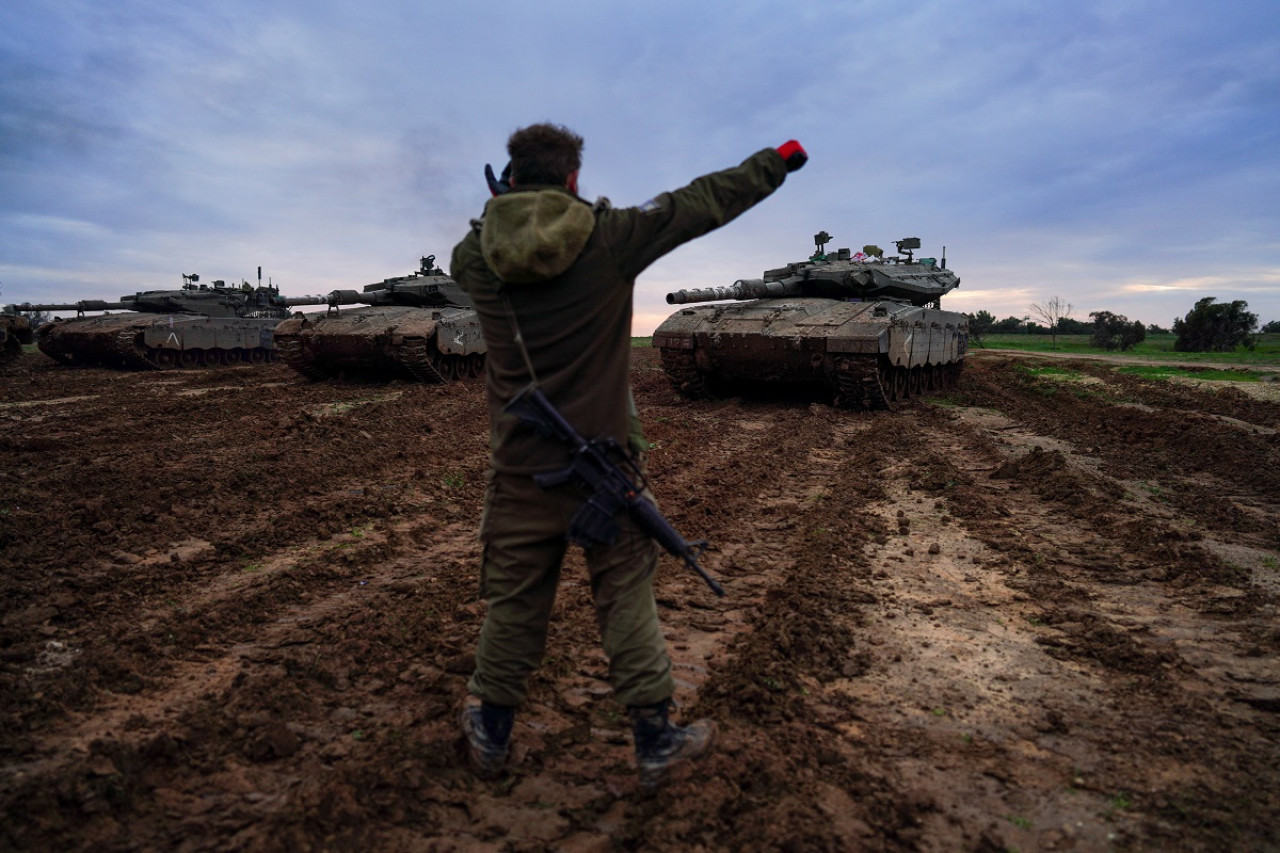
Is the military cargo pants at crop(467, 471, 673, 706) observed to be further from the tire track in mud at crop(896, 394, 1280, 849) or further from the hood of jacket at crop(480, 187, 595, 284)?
the tire track in mud at crop(896, 394, 1280, 849)

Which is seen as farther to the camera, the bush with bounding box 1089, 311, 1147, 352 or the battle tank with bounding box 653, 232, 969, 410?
the bush with bounding box 1089, 311, 1147, 352

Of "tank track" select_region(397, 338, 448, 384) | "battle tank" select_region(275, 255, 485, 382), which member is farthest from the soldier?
"tank track" select_region(397, 338, 448, 384)

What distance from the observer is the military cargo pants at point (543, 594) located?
94.3 inches

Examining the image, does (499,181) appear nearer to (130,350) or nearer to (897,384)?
(897,384)

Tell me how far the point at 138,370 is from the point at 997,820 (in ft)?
71.4

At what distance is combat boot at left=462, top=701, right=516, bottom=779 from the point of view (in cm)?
247

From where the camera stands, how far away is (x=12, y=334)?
62.2 feet

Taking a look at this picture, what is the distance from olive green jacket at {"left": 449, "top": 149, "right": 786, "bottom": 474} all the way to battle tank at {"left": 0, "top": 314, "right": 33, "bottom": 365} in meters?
21.3

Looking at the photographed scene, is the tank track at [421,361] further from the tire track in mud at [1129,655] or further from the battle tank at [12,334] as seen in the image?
the battle tank at [12,334]

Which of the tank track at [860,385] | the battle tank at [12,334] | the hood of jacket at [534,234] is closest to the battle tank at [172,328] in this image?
the battle tank at [12,334]

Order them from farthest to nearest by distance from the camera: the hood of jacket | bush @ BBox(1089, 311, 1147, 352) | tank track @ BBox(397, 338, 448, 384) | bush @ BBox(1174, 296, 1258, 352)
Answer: bush @ BBox(1089, 311, 1147, 352), bush @ BBox(1174, 296, 1258, 352), tank track @ BBox(397, 338, 448, 384), the hood of jacket

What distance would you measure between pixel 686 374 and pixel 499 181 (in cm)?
975

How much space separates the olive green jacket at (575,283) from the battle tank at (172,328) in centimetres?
1534

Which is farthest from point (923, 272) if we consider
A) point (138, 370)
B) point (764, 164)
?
point (138, 370)
